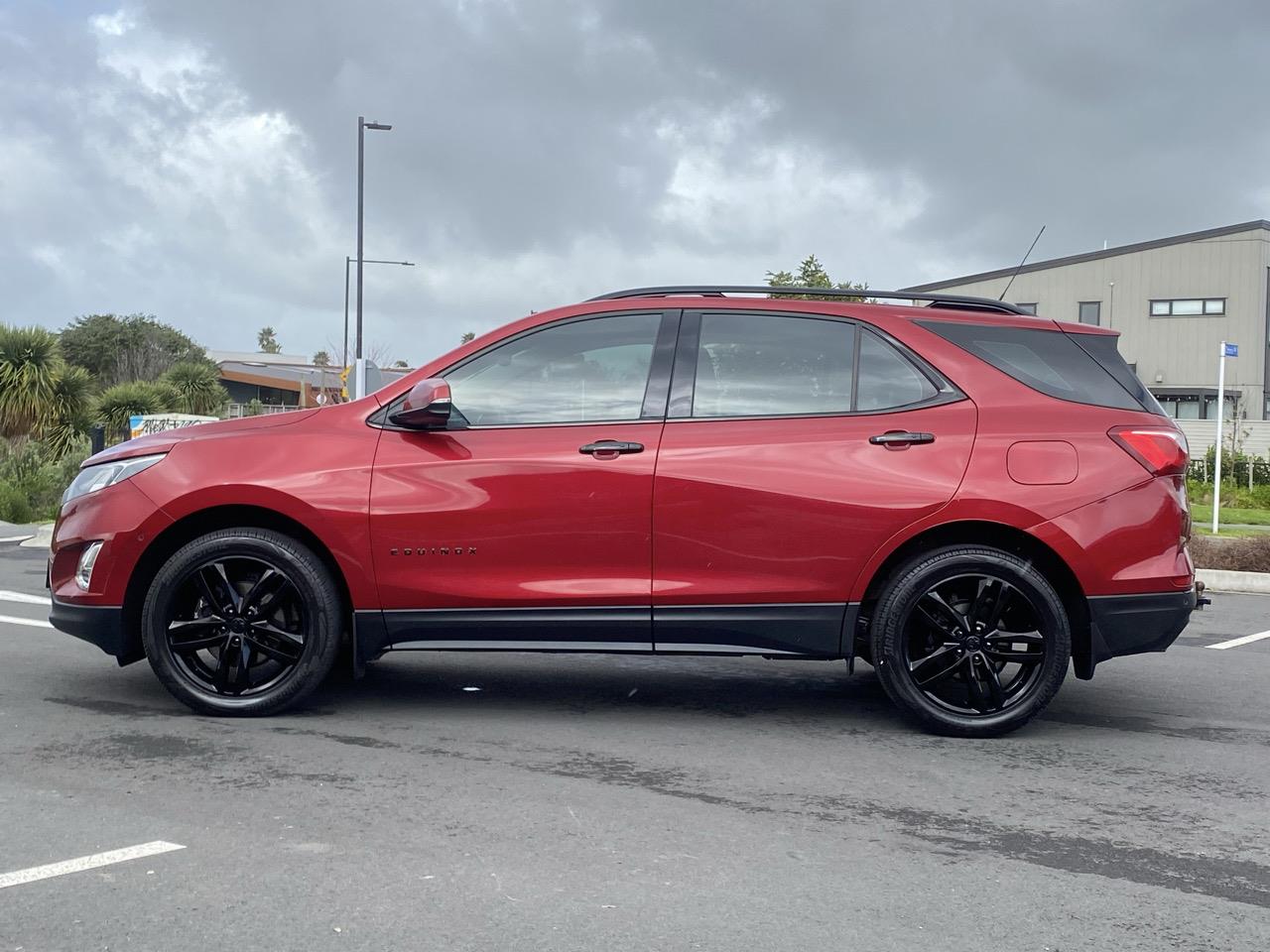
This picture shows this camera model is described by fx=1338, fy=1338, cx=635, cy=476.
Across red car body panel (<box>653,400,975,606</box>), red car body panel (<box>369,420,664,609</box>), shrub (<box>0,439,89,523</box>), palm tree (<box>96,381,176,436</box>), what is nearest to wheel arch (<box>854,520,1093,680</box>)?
red car body panel (<box>653,400,975,606</box>)

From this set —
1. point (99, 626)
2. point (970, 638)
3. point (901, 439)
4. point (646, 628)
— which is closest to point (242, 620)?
point (99, 626)

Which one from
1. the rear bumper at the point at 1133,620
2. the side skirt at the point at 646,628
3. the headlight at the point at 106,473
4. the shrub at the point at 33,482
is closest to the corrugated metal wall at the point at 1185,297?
the shrub at the point at 33,482

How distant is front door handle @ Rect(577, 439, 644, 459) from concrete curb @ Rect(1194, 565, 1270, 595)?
27.0 ft

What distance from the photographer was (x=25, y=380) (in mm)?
28156

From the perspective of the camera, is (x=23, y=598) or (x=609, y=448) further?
(x=23, y=598)

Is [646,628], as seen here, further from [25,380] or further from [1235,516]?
[25,380]

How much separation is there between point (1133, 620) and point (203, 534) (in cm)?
387

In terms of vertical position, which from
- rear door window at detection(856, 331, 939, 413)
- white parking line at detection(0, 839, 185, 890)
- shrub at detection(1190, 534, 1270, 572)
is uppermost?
rear door window at detection(856, 331, 939, 413)

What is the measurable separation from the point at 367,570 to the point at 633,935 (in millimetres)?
2576

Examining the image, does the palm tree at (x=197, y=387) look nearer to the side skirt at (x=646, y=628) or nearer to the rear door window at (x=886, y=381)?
the side skirt at (x=646, y=628)

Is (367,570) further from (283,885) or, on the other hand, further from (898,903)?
(898,903)

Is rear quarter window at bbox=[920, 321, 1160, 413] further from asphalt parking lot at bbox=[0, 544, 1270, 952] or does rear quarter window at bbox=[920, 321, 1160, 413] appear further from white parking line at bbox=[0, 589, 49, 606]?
white parking line at bbox=[0, 589, 49, 606]

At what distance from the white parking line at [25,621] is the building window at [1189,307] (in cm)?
4208

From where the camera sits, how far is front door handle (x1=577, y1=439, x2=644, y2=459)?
5.45m
